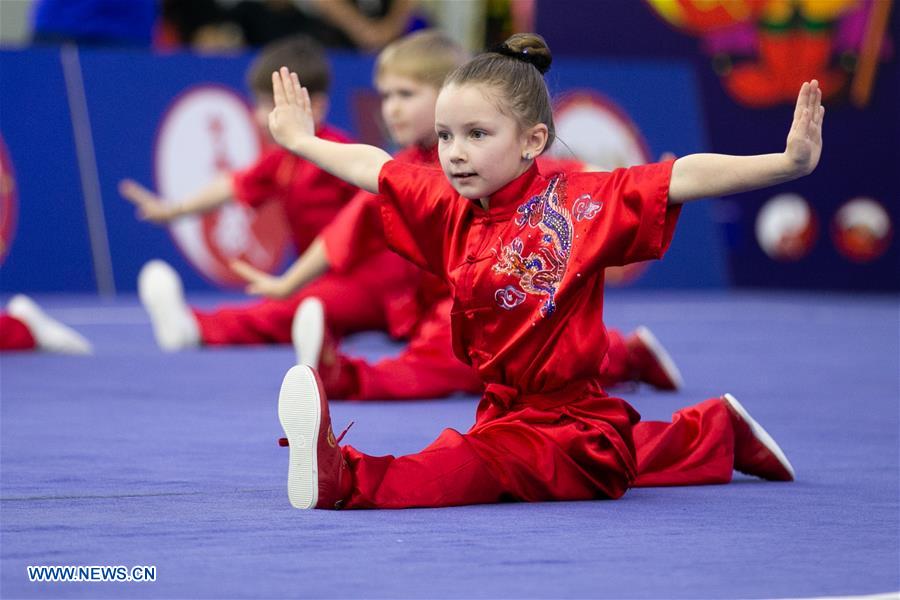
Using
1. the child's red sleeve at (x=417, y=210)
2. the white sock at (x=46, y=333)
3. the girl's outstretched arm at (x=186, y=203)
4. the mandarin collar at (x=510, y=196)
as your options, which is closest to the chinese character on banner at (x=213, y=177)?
the girl's outstretched arm at (x=186, y=203)

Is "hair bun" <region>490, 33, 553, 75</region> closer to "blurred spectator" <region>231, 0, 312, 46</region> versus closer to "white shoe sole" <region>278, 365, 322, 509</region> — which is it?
"white shoe sole" <region>278, 365, 322, 509</region>

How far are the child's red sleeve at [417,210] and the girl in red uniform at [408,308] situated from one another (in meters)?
0.95

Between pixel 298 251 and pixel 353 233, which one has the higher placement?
pixel 353 233

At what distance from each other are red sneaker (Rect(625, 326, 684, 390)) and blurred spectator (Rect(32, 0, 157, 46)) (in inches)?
177

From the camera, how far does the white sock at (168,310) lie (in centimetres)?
550

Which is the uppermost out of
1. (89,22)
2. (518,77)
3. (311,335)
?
(518,77)

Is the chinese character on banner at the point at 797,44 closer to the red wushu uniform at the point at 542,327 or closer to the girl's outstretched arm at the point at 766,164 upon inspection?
the red wushu uniform at the point at 542,327

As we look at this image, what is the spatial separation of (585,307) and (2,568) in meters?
1.19

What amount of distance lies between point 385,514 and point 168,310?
10.7ft

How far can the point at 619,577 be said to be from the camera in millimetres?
1988

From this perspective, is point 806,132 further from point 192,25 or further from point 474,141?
point 192,25

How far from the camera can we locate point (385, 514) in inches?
97.5

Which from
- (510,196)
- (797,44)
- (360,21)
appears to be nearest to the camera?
(510,196)

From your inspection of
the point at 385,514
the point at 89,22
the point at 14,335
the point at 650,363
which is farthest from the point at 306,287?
the point at 385,514
